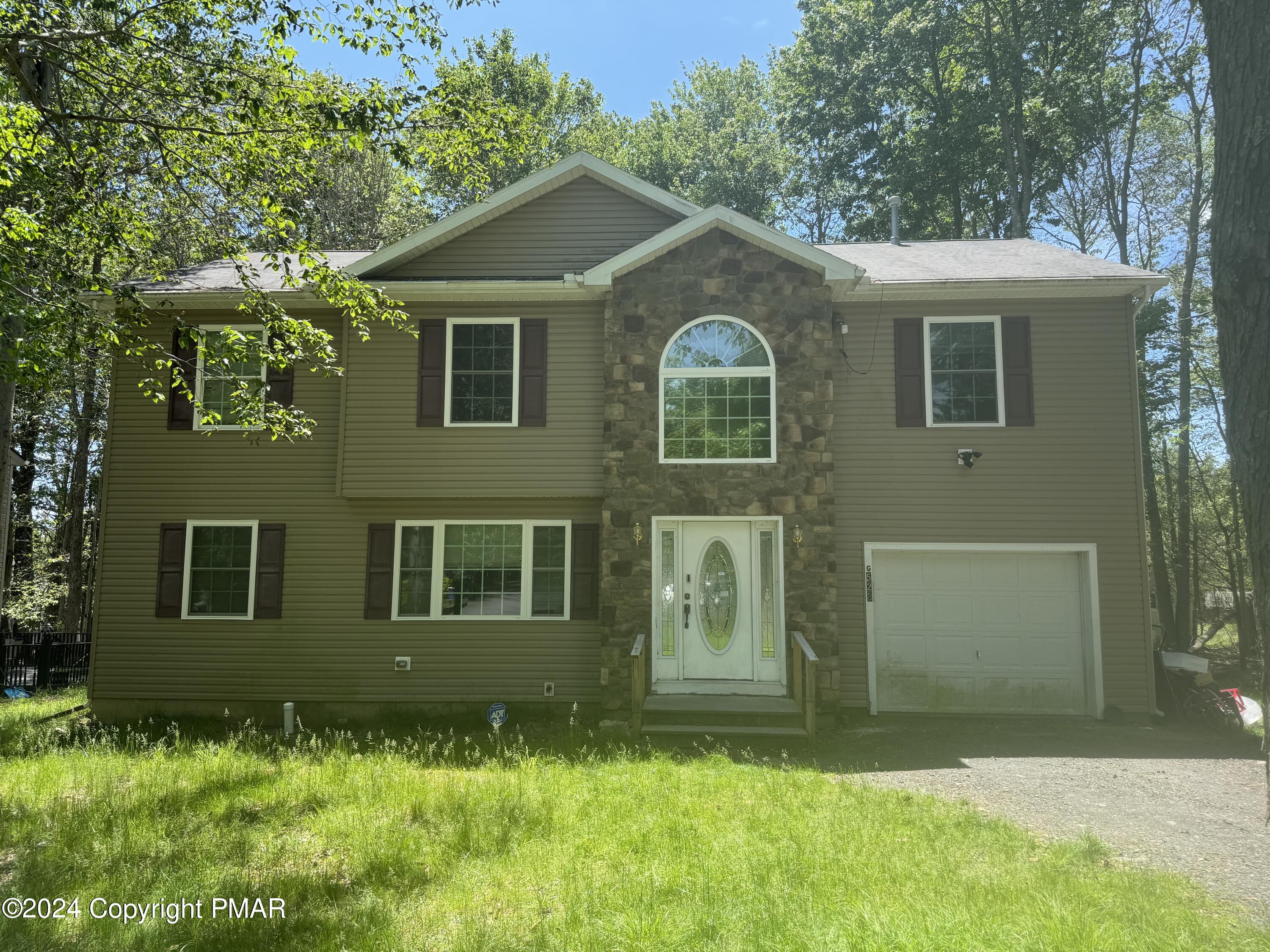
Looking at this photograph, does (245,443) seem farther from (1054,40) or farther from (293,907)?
(1054,40)

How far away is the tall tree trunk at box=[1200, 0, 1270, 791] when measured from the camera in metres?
4.08

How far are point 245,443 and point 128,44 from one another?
4709 millimetres

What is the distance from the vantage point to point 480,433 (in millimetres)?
10125

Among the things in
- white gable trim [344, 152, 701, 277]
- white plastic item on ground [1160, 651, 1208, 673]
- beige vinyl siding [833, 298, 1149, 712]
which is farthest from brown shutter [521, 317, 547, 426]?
white plastic item on ground [1160, 651, 1208, 673]

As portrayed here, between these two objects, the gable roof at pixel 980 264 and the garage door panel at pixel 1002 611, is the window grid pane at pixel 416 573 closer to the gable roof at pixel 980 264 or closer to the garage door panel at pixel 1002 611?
the gable roof at pixel 980 264

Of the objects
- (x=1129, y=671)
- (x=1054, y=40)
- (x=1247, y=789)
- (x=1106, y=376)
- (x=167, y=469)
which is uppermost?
(x=1054, y=40)

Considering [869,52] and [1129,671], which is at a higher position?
[869,52]

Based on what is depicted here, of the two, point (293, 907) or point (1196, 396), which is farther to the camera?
point (1196, 396)

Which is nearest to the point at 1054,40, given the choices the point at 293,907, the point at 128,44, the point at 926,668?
the point at 926,668

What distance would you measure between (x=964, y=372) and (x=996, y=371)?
37cm

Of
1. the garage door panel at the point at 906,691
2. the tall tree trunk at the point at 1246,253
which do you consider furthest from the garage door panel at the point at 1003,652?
the tall tree trunk at the point at 1246,253

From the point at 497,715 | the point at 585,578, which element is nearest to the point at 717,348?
the point at 585,578

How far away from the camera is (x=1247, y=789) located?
22.3 feet

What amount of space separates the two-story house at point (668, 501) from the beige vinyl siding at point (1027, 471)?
0.03 metres
